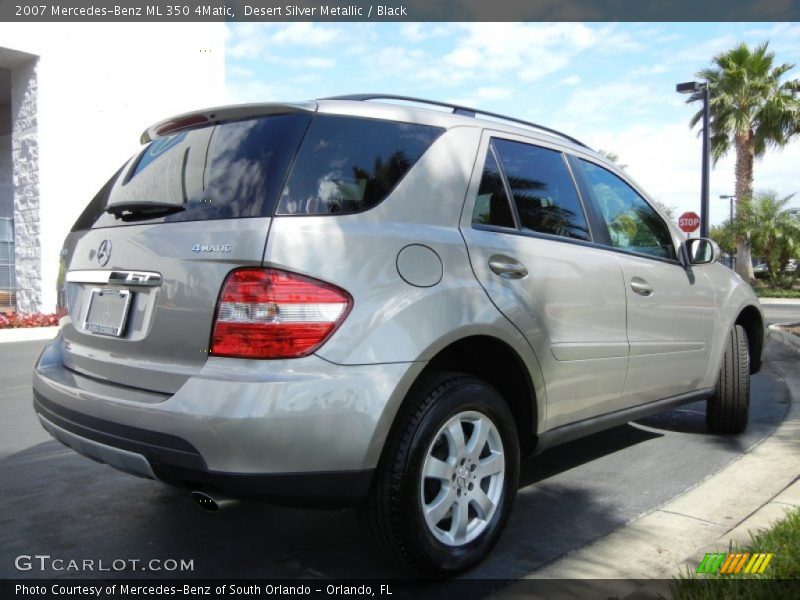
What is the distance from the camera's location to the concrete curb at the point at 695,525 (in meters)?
2.80

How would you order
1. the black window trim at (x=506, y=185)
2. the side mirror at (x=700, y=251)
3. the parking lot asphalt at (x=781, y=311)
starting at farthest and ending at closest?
the parking lot asphalt at (x=781, y=311), the side mirror at (x=700, y=251), the black window trim at (x=506, y=185)

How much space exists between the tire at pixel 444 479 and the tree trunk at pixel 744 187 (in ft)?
92.4

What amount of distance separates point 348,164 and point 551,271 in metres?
1.09

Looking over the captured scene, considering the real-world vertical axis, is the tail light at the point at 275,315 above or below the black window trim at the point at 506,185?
below

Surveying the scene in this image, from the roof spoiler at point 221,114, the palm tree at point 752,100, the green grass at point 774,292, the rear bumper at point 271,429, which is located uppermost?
the palm tree at point 752,100

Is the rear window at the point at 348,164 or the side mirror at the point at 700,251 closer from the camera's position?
the rear window at the point at 348,164

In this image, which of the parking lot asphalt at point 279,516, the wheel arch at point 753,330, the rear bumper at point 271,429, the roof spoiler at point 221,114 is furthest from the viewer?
the wheel arch at point 753,330

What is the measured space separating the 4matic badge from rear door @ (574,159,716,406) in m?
2.07

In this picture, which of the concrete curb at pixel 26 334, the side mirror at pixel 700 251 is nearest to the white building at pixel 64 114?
the concrete curb at pixel 26 334

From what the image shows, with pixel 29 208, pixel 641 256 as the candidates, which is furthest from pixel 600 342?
pixel 29 208

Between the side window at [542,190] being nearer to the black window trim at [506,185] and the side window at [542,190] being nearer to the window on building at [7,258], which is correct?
the black window trim at [506,185]

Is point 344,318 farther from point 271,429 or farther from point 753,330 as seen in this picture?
point 753,330

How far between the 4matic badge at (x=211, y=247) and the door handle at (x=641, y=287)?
224 centimetres

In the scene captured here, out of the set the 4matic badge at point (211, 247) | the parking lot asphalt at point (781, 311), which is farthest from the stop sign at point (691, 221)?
the 4matic badge at point (211, 247)
